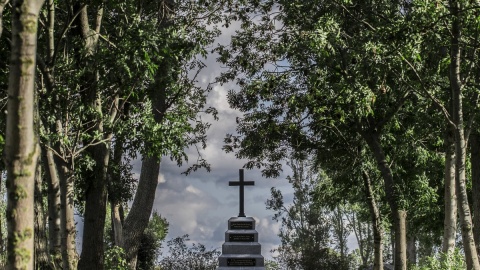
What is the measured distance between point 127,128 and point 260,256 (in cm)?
1348

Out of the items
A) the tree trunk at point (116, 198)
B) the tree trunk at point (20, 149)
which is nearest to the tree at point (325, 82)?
the tree trunk at point (116, 198)

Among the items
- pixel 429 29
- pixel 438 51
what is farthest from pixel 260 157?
pixel 429 29

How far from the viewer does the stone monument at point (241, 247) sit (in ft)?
89.9

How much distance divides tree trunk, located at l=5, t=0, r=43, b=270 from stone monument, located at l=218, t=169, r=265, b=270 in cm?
2048

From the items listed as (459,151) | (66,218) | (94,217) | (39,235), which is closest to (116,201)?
(94,217)

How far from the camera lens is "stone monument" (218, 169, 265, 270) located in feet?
89.9

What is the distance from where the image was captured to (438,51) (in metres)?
18.1

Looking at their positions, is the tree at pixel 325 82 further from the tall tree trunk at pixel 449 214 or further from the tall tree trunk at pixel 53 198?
the tall tree trunk at pixel 53 198

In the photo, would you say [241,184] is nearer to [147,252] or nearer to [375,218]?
[147,252]

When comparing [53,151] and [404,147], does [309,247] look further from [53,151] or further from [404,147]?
[53,151]

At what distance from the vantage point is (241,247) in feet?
91.2

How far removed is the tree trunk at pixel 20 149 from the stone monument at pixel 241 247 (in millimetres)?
20477

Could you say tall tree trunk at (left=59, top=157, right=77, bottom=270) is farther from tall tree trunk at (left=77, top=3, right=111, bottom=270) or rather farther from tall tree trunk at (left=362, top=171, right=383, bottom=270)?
tall tree trunk at (left=362, top=171, right=383, bottom=270)

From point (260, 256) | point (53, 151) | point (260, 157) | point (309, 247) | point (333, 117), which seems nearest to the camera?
point (53, 151)
